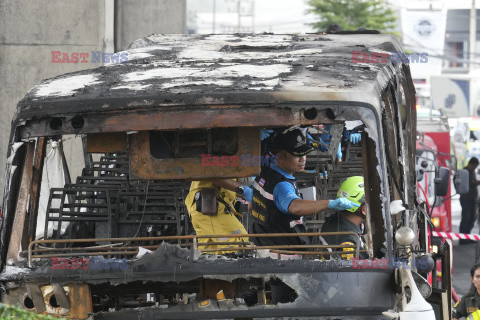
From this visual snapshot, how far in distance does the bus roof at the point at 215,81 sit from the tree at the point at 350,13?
35999mm

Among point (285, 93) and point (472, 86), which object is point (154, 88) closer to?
point (285, 93)

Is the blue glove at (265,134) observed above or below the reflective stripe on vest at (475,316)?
above

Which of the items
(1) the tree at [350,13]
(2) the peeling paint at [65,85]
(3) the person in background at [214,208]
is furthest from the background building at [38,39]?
(1) the tree at [350,13]

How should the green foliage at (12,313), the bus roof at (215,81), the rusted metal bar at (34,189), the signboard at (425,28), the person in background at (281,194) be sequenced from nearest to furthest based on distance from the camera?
the green foliage at (12,313) → the bus roof at (215,81) → the rusted metal bar at (34,189) → the person in background at (281,194) → the signboard at (425,28)

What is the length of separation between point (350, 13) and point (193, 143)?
3839 cm

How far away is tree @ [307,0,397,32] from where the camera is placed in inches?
1651

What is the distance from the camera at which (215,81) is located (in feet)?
16.4

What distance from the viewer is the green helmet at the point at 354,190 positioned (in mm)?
5652

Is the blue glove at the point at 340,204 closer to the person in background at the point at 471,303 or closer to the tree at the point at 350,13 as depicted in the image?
the person in background at the point at 471,303

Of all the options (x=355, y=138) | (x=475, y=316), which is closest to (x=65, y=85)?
(x=475, y=316)

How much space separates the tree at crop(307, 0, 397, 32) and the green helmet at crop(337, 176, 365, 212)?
1433 inches

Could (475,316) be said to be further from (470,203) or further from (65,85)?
(470,203)

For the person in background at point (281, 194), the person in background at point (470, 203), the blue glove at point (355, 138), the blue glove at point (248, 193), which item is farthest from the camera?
the person in background at point (470, 203)

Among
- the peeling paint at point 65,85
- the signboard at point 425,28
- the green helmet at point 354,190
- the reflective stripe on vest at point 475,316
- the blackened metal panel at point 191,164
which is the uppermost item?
the signboard at point 425,28
